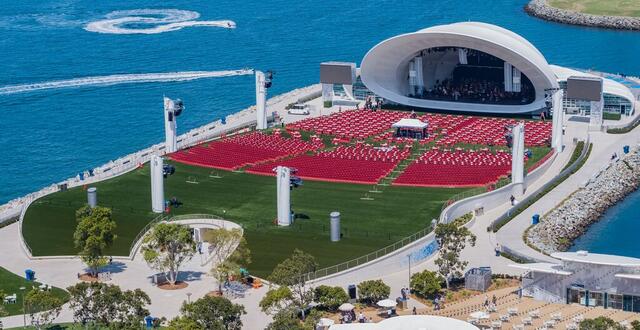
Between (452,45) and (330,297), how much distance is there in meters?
50.3

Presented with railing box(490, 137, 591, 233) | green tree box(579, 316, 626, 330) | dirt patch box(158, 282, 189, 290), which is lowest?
dirt patch box(158, 282, 189, 290)

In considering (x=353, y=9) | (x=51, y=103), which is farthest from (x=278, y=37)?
(x=51, y=103)

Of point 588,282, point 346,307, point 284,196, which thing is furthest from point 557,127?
point 346,307

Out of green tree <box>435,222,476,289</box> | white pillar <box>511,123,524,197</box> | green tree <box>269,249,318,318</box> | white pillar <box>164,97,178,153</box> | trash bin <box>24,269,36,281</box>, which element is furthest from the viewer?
white pillar <box>164,97,178,153</box>

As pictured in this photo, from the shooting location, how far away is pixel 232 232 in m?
74.9

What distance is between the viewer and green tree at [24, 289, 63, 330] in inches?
2616

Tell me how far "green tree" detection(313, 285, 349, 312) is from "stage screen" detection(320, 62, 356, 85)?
52563 millimetres

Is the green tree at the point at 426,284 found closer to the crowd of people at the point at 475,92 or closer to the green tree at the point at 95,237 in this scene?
the green tree at the point at 95,237

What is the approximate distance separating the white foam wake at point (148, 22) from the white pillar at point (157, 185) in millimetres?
81198

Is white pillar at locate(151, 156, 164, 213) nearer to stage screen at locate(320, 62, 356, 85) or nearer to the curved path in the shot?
the curved path

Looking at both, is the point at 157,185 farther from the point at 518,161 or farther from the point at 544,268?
the point at 544,268

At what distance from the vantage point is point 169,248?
73.9 meters

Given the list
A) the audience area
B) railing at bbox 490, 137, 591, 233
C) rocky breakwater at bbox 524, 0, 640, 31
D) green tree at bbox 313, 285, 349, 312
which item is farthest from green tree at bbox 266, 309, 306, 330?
rocky breakwater at bbox 524, 0, 640, 31

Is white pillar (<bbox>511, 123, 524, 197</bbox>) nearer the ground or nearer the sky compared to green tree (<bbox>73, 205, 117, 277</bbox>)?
nearer the sky
